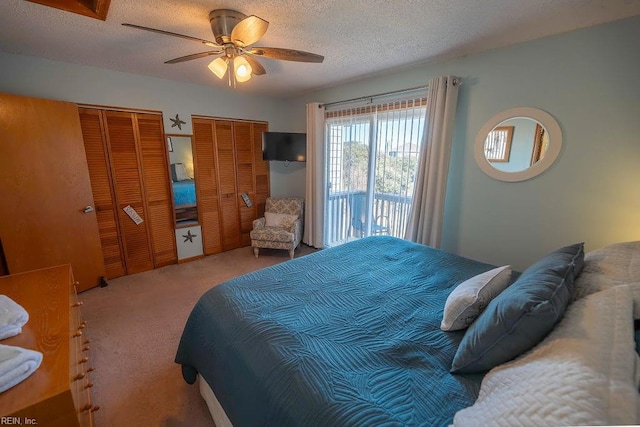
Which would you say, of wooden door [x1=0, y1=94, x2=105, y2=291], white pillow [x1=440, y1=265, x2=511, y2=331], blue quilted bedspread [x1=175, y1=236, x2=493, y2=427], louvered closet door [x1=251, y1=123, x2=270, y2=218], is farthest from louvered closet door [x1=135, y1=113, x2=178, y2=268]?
white pillow [x1=440, y1=265, x2=511, y2=331]

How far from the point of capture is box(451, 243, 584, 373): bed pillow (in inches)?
32.9

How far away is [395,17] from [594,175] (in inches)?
72.1

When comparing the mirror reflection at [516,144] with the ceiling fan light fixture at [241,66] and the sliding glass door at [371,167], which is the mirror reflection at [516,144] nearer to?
the sliding glass door at [371,167]

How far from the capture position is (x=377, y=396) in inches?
33.8

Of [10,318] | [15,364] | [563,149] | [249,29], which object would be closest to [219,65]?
[249,29]

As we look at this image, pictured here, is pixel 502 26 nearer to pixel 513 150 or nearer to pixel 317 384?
pixel 513 150

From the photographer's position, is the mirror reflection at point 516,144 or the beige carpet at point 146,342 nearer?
the beige carpet at point 146,342

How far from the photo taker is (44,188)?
2432 mm

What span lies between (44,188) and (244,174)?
2162mm

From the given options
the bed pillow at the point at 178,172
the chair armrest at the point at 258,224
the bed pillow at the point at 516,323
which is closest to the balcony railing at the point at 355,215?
the chair armrest at the point at 258,224

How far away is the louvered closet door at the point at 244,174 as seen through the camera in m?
3.89

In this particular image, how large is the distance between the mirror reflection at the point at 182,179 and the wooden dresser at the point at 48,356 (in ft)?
6.67

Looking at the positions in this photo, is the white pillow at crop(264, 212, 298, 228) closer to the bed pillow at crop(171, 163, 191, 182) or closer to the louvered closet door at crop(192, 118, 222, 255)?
the louvered closet door at crop(192, 118, 222, 255)

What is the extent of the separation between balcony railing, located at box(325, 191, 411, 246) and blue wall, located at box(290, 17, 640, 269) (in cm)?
55
